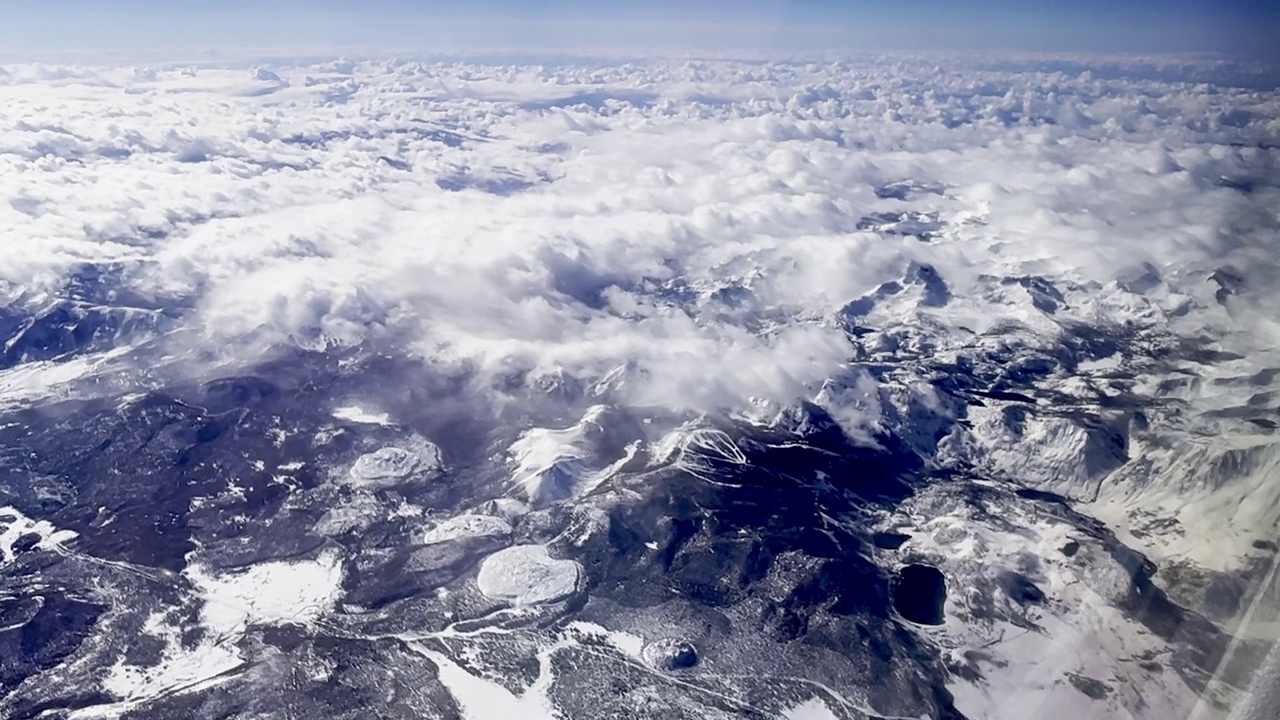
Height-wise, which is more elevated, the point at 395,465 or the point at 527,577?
the point at 527,577

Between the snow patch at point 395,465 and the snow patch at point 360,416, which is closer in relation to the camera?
the snow patch at point 395,465

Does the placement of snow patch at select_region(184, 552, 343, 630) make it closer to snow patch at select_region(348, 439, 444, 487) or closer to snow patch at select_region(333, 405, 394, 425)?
snow patch at select_region(348, 439, 444, 487)

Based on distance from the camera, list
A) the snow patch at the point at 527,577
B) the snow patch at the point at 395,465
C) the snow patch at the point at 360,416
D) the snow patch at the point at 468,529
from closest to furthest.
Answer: the snow patch at the point at 527,577 < the snow patch at the point at 468,529 < the snow patch at the point at 395,465 < the snow patch at the point at 360,416

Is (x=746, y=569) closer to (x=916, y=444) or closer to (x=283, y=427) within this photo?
(x=916, y=444)

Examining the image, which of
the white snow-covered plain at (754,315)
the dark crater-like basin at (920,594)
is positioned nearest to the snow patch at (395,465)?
the white snow-covered plain at (754,315)

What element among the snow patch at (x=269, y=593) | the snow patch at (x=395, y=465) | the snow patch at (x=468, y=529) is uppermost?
the snow patch at (x=468, y=529)

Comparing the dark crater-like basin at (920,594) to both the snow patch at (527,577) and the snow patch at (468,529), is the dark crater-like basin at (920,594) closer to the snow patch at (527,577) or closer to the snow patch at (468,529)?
the snow patch at (527,577)

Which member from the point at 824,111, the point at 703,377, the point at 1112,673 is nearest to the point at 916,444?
the point at 703,377

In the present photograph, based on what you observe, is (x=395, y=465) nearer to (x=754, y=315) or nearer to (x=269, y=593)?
(x=269, y=593)

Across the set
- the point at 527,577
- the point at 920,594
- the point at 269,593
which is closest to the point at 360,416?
the point at 269,593

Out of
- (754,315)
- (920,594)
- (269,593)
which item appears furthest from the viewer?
(754,315)
